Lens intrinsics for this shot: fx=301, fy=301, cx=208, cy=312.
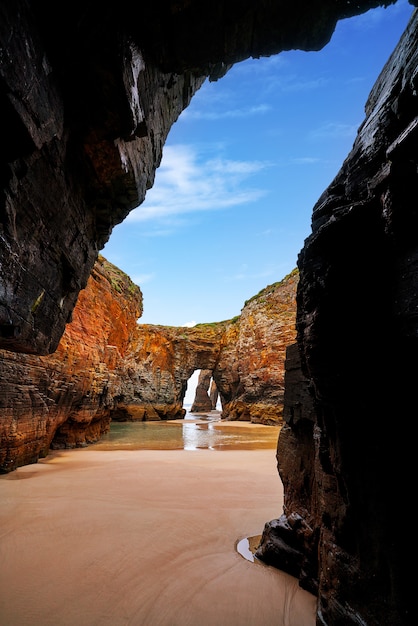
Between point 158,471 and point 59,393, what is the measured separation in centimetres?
490

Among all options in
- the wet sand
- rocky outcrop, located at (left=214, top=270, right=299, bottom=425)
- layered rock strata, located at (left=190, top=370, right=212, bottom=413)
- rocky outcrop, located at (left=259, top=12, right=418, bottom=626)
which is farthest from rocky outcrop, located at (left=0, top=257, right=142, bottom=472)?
layered rock strata, located at (left=190, top=370, right=212, bottom=413)

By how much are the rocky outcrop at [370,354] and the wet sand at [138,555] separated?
3.63ft

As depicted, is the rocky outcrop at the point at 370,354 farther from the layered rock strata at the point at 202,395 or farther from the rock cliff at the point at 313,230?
the layered rock strata at the point at 202,395

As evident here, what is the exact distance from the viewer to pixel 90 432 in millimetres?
15602

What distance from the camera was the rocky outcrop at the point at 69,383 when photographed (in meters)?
8.49

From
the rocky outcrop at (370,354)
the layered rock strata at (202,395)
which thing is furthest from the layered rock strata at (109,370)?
the layered rock strata at (202,395)

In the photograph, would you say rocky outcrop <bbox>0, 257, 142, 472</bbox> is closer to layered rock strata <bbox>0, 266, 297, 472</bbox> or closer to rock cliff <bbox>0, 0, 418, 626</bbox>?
layered rock strata <bbox>0, 266, 297, 472</bbox>

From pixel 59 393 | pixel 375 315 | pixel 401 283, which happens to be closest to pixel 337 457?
pixel 375 315

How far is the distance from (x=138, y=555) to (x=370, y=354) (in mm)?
4172

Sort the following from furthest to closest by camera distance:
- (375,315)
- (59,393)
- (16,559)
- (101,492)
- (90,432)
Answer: (90,432) < (59,393) < (101,492) < (16,559) < (375,315)

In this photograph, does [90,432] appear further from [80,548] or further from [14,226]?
[14,226]

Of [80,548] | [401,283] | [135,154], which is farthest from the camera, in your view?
[135,154]

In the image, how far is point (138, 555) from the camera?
13.7ft

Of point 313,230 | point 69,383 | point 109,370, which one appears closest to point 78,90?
point 313,230
